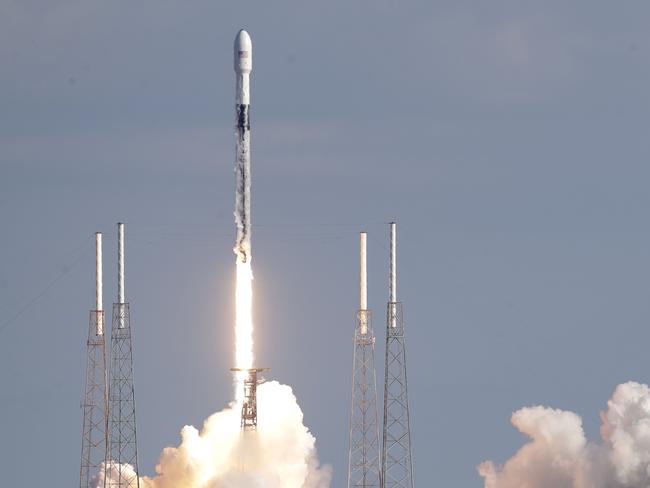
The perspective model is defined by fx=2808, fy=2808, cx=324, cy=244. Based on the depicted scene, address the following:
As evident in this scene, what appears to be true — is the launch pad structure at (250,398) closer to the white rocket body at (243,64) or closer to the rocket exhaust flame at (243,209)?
the rocket exhaust flame at (243,209)

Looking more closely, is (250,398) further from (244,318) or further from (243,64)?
(243,64)

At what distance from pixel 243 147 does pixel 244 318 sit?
8.44 meters

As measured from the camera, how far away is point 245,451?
140 metres

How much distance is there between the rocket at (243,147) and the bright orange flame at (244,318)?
2.27ft

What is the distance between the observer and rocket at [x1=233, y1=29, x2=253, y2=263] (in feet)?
445

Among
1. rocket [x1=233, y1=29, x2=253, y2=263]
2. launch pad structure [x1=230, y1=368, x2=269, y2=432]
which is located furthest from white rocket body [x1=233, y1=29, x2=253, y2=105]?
launch pad structure [x1=230, y1=368, x2=269, y2=432]

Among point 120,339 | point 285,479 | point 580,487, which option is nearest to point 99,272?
point 120,339

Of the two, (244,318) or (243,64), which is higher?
(243,64)

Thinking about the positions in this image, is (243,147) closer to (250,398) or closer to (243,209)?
(243,209)

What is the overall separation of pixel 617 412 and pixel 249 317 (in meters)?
22.3

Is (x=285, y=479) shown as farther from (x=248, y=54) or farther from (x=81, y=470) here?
(x=248, y=54)

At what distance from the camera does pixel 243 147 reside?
448ft

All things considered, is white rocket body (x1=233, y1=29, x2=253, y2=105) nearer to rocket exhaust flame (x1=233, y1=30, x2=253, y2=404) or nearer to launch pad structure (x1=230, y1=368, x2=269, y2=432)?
rocket exhaust flame (x1=233, y1=30, x2=253, y2=404)

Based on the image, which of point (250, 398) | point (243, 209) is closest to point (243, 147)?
point (243, 209)
